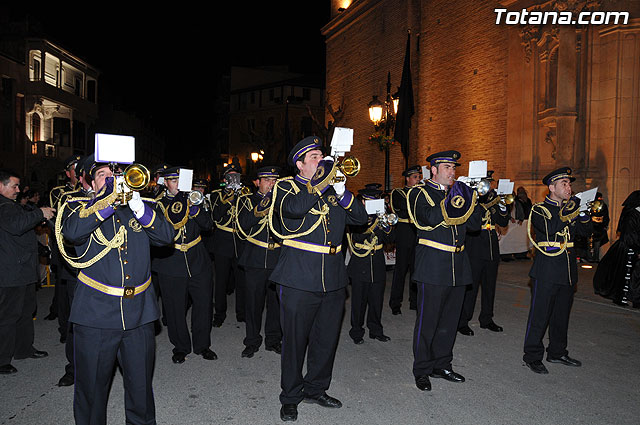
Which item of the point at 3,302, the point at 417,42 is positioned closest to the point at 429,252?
the point at 3,302

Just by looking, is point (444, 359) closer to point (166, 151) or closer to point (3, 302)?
point (3, 302)

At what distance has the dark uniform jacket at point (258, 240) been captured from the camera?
674 centimetres

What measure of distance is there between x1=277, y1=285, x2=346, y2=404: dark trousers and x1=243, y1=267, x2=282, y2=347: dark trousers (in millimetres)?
1739

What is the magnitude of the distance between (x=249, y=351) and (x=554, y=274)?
384cm

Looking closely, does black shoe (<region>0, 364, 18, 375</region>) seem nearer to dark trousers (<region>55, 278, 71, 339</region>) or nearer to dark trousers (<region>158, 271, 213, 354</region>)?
dark trousers (<region>55, 278, 71, 339</region>)

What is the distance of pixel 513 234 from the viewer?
47.7 feet

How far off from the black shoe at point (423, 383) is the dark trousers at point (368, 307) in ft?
5.48

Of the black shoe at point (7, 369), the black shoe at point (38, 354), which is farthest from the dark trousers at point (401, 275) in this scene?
the black shoe at point (7, 369)

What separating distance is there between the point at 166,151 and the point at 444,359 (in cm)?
9502

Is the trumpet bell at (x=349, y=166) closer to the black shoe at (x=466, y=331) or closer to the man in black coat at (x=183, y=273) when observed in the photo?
the man in black coat at (x=183, y=273)

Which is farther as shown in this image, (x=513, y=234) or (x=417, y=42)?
(x=417, y=42)

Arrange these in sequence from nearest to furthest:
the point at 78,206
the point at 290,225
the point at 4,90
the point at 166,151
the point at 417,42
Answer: the point at 78,206 < the point at 290,225 < the point at 417,42 < the point at 4,90 < the point at 166,151

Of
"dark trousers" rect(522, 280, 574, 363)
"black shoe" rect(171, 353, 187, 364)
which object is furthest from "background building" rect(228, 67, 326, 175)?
"dark trousers" rect(522, 280, 574, 363)

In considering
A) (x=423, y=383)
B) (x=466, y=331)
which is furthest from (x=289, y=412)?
(x=466, y=331)
